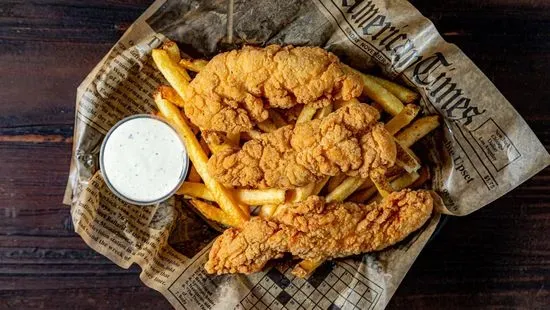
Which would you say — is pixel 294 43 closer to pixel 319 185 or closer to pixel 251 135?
pixel 251 135

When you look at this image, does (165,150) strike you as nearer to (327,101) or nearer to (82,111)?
(82,111)

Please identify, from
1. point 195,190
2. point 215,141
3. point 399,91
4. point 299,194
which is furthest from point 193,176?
point 399,91

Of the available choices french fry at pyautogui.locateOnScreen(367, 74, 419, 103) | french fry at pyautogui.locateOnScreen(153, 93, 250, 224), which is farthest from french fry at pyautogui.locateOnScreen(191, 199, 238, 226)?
french fry at pyautogui.locateOnScreen(367, 74, 419, 103)

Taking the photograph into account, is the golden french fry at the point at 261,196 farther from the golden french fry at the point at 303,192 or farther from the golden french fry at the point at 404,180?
the golden french fry at the point at 404,180

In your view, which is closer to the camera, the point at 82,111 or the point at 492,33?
the point at 82,111

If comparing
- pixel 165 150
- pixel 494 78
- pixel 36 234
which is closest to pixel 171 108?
pixel 165 150
